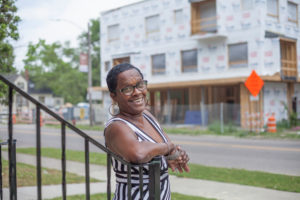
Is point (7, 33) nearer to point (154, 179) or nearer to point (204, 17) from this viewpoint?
point (154, 179)

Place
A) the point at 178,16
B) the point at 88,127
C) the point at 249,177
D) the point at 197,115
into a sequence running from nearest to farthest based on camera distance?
the point at 249,177
the point at 197,115
the point at 88,127
the point at 178,16

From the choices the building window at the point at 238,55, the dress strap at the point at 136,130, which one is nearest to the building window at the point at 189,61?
the building window at the point at 238,55

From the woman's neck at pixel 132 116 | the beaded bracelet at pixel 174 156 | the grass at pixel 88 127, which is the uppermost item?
the woman's neck at pixel 132 116

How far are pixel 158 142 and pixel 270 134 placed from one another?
18.1 metres

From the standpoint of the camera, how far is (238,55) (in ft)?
80.5

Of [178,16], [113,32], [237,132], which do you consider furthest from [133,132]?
[113,32]

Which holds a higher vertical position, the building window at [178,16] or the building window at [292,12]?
the building window at [178,16]

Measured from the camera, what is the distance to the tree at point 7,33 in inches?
257

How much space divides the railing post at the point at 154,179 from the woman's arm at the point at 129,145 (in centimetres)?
5

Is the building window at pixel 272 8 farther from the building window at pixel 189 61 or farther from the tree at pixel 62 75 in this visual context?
the tree at pixel 62 75

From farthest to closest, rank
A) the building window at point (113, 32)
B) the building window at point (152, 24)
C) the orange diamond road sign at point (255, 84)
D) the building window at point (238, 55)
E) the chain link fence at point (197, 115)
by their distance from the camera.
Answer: the building window at point (113, 32), the building window at point (152, 24), the building window at point (238, 55), the chain link fence at point (197, 115), the orange diamond road sign at point (255, 84)

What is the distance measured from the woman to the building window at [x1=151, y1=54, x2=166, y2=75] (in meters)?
26.6

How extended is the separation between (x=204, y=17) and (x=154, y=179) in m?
25.8

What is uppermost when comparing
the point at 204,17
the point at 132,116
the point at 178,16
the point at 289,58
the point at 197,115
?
the point at 178,16
